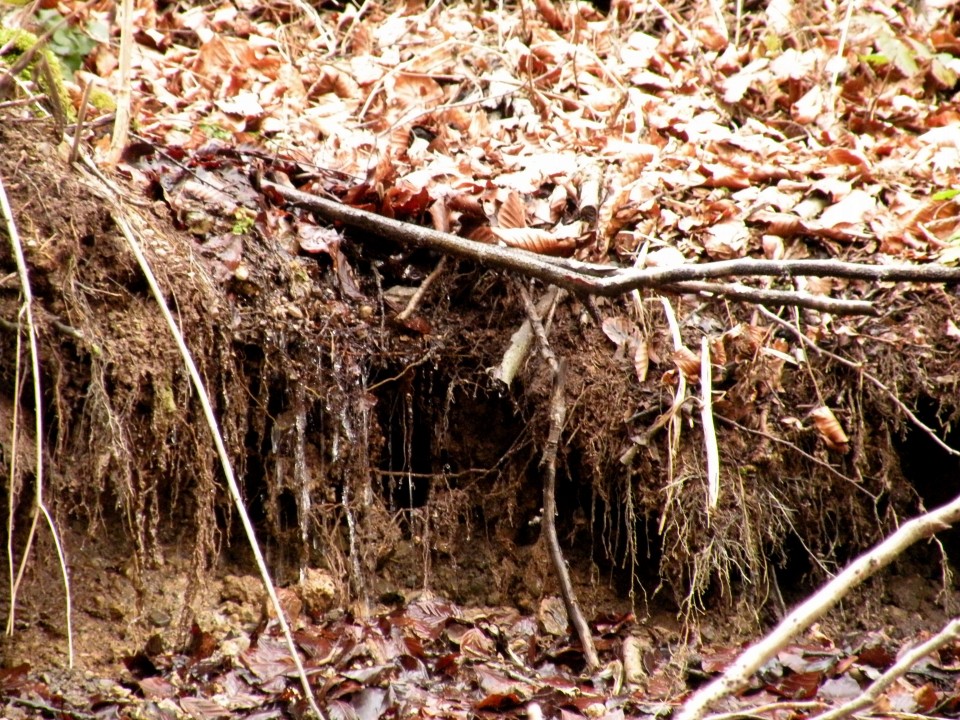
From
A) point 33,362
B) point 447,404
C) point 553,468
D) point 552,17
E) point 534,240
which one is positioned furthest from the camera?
point 552,17

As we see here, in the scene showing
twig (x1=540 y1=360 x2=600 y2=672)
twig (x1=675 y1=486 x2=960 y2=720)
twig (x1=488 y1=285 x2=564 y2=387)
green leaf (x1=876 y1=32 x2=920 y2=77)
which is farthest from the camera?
green leaf (x1=876 y1=32 x2=920 y2=77)

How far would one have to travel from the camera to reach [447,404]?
3318mm

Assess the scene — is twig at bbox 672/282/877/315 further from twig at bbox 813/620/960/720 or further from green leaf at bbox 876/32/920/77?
green leaf at bbox 876/32/920/77

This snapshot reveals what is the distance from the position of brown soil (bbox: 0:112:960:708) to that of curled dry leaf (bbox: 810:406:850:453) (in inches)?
2.4

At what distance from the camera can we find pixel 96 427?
260cm

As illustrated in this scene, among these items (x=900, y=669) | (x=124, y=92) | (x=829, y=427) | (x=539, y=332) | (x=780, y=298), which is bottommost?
(x=900, y=669)

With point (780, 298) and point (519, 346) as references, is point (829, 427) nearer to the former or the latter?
point (780, 298)

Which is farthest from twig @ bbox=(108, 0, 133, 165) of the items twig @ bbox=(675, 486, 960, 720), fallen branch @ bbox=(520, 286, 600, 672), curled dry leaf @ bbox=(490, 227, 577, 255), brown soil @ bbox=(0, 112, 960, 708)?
twig @ bbox=(675, 486, 960, 720)

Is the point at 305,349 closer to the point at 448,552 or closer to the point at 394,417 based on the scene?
the point at 394,417

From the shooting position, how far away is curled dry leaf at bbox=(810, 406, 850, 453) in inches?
127

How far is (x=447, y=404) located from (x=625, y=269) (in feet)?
3.27

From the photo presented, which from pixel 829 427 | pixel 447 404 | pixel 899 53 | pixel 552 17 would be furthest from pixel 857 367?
pixel 552 17

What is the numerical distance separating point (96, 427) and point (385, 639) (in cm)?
128

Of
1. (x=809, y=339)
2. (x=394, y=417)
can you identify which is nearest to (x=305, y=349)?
(x=394, y=417)
